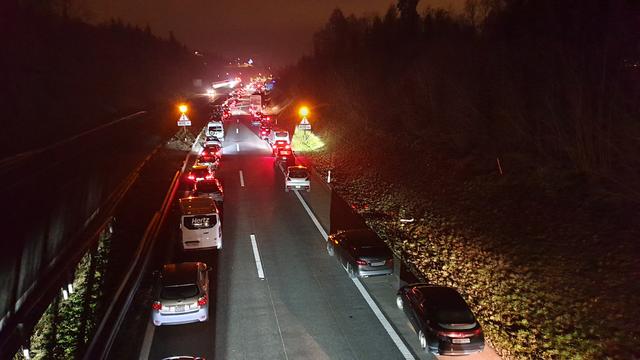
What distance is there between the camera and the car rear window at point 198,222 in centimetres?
1747

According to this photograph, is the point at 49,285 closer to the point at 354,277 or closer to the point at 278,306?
the point at 278,306

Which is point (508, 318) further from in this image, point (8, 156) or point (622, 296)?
point (8, 156)

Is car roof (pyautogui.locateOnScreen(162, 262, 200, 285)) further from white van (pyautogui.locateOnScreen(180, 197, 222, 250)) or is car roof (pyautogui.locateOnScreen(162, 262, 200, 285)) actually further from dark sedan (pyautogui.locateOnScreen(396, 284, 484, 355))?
dark sedan (pyautogui.locateOnScreen(396, 284, 484, 355))

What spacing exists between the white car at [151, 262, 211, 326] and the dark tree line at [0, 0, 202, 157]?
59.5ft

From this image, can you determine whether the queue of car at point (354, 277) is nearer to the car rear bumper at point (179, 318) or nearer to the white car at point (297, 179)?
the car rear bumper at point (179, 318)

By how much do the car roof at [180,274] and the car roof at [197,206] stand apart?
173 inches

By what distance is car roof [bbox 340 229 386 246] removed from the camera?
53.5 ft

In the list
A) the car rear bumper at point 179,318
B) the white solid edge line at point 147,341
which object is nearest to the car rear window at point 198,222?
the white solid edge line at point 147,341

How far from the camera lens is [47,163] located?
25266mm

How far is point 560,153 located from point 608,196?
3834 millimetres

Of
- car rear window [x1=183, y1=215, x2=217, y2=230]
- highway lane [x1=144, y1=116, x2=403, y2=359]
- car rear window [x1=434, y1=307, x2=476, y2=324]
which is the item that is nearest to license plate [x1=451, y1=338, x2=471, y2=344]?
car rear window [x1=434, y1=307, x2=476, y2=324]

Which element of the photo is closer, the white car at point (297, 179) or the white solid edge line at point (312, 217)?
the white solid edge line at point (312, 217)

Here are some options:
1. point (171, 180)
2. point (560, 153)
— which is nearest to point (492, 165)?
point (560, 153)

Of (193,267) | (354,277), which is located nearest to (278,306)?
(193,267)
